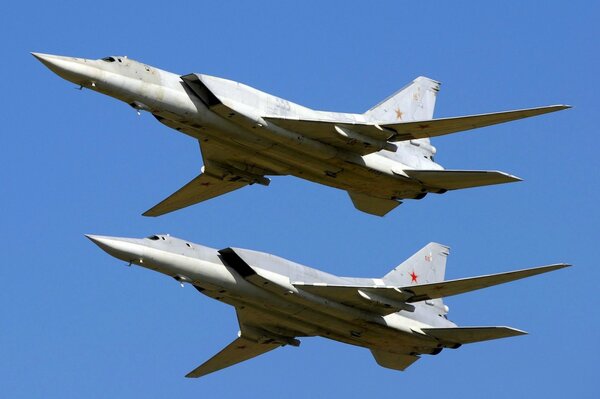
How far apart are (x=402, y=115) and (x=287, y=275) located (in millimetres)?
9340

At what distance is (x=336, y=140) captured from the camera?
55.0 meters

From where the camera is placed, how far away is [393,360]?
60.4 meters

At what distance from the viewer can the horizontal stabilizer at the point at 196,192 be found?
197 ft

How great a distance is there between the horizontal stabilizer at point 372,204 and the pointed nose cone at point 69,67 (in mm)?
12175

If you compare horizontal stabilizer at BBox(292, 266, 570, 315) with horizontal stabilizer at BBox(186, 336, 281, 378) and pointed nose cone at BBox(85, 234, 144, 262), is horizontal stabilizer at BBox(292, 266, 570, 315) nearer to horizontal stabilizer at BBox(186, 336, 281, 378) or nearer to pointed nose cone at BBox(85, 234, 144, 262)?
pointed nose cone at BBox(85, 234, 144, 262)

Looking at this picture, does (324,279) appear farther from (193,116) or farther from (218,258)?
(193,116)

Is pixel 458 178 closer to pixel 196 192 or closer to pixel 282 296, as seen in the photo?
pixel 282 296

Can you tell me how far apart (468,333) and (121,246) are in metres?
13.0

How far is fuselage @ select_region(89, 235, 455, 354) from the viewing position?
176ft

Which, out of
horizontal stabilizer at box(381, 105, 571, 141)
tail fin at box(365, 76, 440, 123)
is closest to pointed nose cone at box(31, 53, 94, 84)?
horizontal stabilizer at box(381, 105, 571, 141)

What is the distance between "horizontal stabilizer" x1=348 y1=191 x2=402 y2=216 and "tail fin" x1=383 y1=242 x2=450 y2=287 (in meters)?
2.30

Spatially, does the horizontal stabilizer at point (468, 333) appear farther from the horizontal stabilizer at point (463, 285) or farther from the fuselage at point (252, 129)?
the fuselage at point (252, 129)

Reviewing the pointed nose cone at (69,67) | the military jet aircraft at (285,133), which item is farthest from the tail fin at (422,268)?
the pointed nose cone at (69,67)

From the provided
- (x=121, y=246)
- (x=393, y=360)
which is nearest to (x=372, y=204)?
(x=393, y=360)
